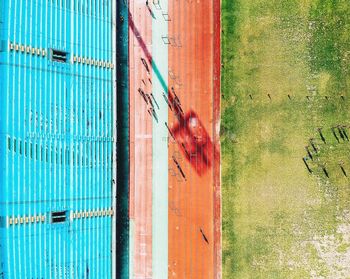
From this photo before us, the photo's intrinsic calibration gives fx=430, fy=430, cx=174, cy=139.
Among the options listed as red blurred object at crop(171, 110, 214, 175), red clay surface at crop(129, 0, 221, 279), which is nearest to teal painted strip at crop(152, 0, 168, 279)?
red clay surface at crop(129, 0, 221, 279)

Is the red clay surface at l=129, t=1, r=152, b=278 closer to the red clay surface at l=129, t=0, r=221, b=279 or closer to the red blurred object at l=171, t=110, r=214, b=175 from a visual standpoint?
the red clay surface at l=129, t=0, r=221, b=279

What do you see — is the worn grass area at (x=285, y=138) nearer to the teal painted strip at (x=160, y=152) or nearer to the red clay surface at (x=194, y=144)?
the red clay surface at (x=194, y=144)

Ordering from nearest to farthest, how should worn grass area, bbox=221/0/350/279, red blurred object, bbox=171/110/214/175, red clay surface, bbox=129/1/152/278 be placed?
worn grass area, bbox=221/0/350/279
red blurred object, bbox=171/110/214/175
red clay surface, bbox=129/1/152/278

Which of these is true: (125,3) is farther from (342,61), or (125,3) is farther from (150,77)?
(342,61)

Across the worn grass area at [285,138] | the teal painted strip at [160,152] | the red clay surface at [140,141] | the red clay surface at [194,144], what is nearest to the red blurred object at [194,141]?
the red clay surface at [194,144]

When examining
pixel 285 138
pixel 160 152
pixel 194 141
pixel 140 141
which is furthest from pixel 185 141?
pixel 285 138

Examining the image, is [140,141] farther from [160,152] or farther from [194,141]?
[194,141]
